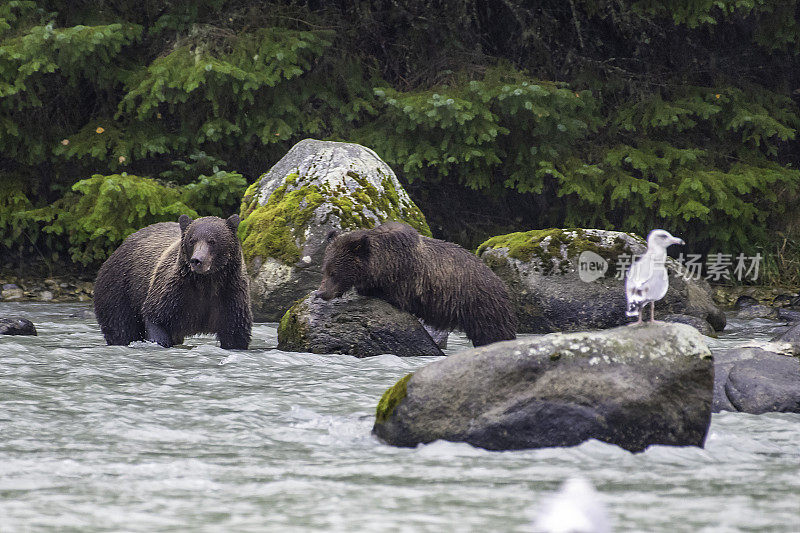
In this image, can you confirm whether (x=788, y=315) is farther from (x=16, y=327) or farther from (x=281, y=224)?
(x=16, y=327)

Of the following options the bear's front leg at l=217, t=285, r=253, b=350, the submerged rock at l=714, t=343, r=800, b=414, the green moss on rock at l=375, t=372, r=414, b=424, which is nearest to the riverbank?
the bear's front leg at l=217, t=285, r=253, b=350

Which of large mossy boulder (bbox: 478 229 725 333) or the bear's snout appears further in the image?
large mossy boulder (bbox: 478 229 725 333)

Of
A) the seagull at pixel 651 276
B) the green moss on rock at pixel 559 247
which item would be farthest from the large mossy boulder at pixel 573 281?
the seagull at pixel 651 276

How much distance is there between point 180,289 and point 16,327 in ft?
Answer: 7.15

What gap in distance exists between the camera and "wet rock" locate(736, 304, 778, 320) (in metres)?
11.6

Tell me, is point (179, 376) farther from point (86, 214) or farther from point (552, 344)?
point (86, 214)

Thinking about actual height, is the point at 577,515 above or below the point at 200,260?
below

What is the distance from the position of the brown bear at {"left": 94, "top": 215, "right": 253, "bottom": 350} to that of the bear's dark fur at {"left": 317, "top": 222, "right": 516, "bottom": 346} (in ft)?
2.49

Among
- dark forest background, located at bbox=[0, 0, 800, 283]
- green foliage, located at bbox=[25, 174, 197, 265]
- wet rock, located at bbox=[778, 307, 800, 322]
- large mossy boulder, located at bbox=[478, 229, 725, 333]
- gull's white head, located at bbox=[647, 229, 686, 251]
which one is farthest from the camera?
dark forest background, located at bbox=[0, 0, 800, 283]

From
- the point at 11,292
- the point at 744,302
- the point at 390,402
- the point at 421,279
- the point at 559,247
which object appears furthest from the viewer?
the point at 11,292

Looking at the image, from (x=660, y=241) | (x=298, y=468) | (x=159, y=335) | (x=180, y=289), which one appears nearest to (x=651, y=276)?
(x=660, y=241)

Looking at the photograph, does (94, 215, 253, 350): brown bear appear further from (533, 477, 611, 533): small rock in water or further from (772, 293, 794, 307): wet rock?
(772, 293, 794, 307): wet rock

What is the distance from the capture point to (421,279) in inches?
301

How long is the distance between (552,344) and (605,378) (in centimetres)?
33
